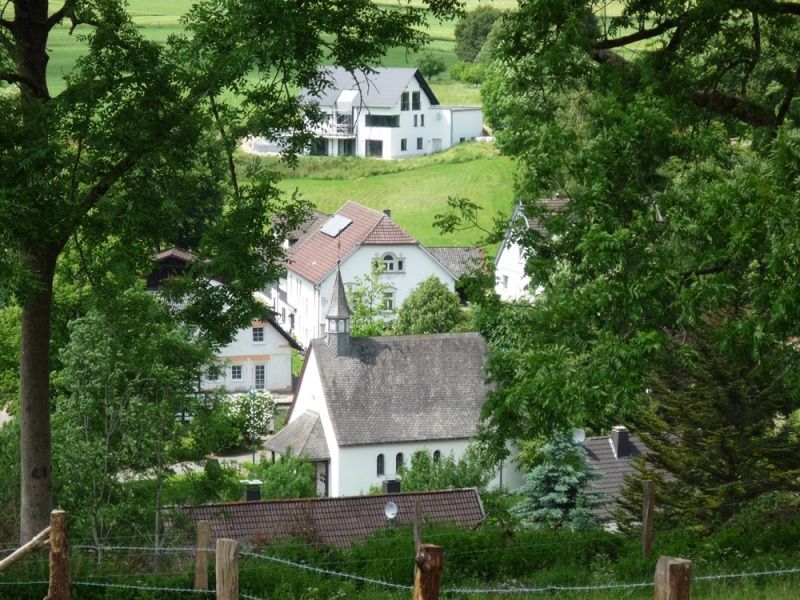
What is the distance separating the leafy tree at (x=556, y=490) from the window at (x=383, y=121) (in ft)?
233

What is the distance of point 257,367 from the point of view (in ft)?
199

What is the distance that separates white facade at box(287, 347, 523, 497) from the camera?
160 ft

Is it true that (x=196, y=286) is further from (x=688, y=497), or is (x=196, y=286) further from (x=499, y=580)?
(x=688, y=497)

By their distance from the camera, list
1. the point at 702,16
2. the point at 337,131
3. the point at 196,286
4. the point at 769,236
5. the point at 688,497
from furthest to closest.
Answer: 1. the point at 337,131
2. the point at 688,497
3. the point at 196,286
4. the point at 702,16
5. the point at 769,236

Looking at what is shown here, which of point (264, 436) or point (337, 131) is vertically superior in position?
point (337, 131)

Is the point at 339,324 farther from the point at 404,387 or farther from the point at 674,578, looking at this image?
the point at 674,578

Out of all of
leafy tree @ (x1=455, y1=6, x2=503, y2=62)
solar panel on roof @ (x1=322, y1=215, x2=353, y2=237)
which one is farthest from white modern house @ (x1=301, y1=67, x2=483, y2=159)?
solar panel on roof @ (x1=322, y1=215, x2=353, y2=237)

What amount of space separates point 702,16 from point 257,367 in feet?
156

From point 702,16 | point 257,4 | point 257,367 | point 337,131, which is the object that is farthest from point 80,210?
point 337,131

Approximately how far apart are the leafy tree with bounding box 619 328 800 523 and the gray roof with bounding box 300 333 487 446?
2338cm

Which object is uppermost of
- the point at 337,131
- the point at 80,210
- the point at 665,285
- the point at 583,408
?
the point at 337,131

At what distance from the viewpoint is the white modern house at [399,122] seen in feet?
332

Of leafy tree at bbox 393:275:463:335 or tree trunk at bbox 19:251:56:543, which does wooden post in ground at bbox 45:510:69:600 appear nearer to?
tree trunk at bbox 19:251:56:543

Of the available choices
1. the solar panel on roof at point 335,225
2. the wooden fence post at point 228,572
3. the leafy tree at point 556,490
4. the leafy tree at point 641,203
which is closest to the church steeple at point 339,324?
the solar panel on roof at point 335,225
